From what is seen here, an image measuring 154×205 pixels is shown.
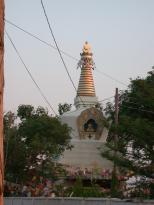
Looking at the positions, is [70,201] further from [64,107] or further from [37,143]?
[64,107]

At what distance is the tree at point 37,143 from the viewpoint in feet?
119

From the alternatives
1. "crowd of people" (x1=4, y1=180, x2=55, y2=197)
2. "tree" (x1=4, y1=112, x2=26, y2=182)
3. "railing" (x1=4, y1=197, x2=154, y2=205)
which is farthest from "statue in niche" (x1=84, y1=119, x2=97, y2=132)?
"railing" (x1=4, y1=197, x2=154, y2=205)

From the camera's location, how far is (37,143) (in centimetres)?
3591

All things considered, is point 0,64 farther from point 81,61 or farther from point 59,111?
point 59,111

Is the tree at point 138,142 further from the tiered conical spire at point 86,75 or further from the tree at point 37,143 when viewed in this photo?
the tiered conical spire at point 86,75

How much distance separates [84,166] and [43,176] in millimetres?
7025

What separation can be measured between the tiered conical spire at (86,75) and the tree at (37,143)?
9565mm

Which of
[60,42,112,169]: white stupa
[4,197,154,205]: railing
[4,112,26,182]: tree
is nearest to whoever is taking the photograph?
[4,197,154,205]: railing

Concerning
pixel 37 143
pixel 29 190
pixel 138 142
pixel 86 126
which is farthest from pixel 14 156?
pixel 138 142

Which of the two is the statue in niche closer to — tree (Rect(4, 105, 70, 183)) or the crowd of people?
tree (Rect(4, 105, 70, 183))

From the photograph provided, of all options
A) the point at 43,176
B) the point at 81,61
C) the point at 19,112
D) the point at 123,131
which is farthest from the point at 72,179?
the point at 123,131

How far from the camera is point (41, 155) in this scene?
3709 cm

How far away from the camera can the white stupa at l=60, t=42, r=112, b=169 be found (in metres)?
43.8

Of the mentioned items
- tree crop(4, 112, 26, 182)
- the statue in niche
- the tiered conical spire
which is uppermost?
the tiered conical spire
